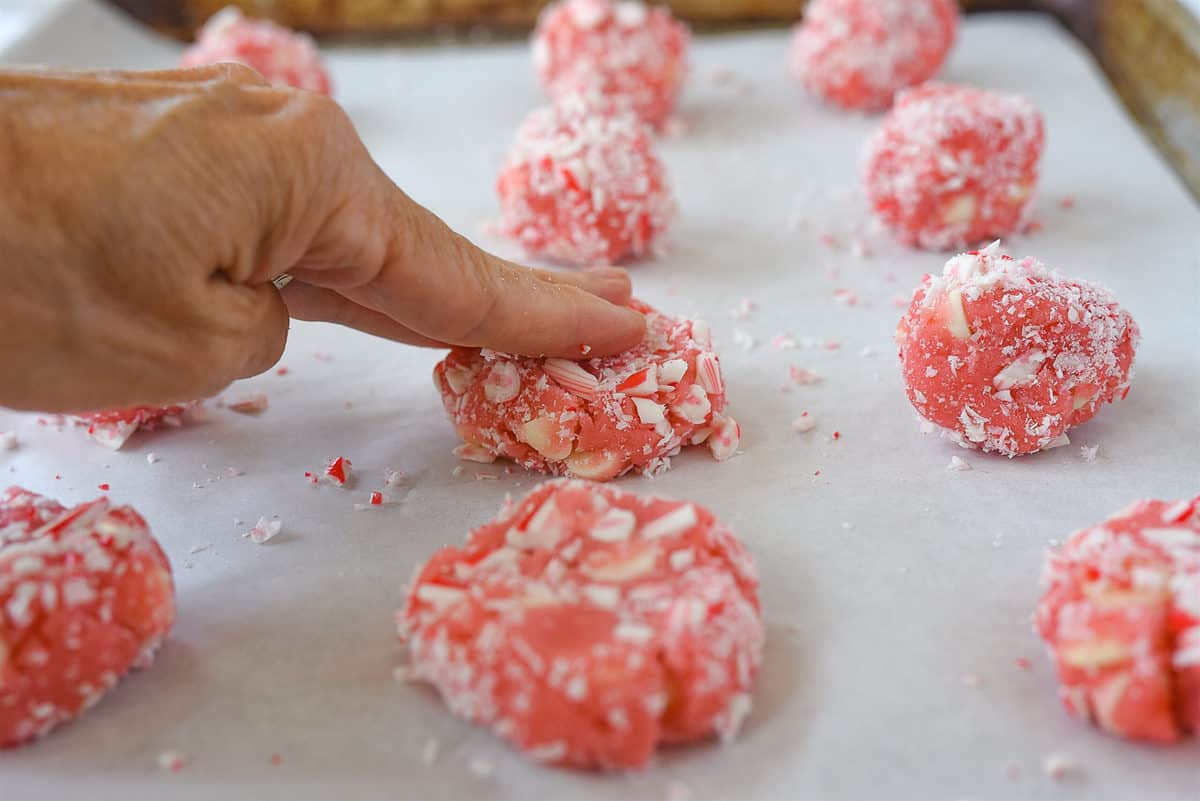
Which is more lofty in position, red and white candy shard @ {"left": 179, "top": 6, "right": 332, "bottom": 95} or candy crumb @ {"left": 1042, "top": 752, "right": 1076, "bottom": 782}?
red and white candy shard @ {"left": 179, "top": 6, "right": 332, "bottom": 95}

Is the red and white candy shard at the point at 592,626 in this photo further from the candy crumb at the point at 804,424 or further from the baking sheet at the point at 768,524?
the candy crumb at the point at 804,424

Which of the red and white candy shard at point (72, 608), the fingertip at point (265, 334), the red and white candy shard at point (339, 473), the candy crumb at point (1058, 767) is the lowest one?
the red and white candy shard at point (339, 473)

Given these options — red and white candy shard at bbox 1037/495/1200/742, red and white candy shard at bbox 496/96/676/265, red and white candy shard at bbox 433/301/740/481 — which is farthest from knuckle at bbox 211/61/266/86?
red and white candy shard at bbox 1037/495/1200/742

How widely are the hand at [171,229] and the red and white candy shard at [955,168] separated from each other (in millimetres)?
899

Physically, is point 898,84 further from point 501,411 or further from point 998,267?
A: point 501,411

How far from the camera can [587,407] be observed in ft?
4.49

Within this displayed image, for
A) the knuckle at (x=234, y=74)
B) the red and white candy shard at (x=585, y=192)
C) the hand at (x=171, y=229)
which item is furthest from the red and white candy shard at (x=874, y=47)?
the knuckle at (x=234, y=74)

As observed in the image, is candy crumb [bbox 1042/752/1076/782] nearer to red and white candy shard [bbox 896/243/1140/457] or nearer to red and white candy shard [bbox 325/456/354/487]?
red and white candy shard [bbox 896/243/1140/457]

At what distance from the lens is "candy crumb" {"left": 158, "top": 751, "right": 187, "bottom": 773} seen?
3.40 ft

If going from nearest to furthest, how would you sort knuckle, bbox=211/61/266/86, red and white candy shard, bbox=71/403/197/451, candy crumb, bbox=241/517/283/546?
knuckle, bbox=211/61/266/86 < candy crumb, bbox=241/517/283/546 < red and white candy shard, bbox=71/403/197/451

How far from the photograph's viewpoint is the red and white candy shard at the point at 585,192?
6.04 feet

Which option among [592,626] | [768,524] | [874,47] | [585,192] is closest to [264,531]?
[592,626]

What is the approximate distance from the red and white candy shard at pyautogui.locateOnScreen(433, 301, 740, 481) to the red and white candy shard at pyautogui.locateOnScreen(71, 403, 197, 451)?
0.36 meters

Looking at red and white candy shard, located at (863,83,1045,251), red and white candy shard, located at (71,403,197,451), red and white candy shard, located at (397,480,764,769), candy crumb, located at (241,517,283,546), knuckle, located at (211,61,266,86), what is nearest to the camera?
red and white candy shard, located at (397,480,764,769)
